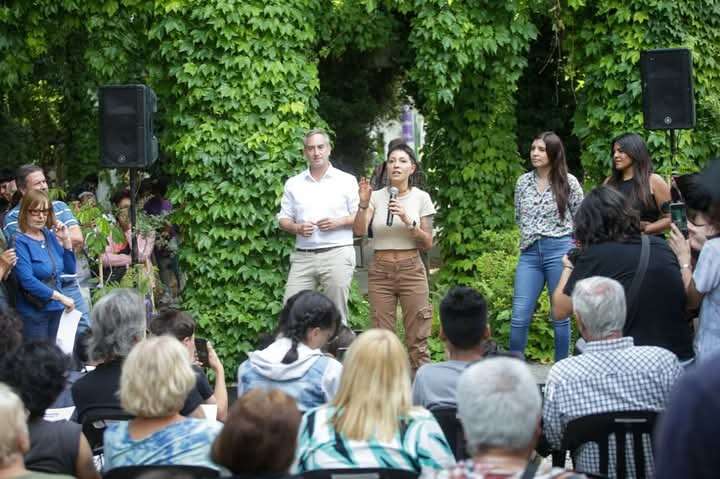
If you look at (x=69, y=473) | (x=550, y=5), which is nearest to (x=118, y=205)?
(x=550, y=5)

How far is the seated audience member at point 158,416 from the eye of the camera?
378 centimetres

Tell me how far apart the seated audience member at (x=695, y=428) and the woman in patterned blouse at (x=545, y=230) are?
5.72 meters

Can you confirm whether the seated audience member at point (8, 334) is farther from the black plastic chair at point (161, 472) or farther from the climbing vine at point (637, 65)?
the climbing vine at point (637, 65)

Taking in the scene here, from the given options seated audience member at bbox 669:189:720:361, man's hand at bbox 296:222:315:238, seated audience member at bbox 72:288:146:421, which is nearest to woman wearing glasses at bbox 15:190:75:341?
man's hand at bbox 296:222:315:238

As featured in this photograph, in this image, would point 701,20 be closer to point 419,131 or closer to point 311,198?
point 311,198

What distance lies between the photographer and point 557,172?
7.70m

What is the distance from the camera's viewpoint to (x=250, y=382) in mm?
4676

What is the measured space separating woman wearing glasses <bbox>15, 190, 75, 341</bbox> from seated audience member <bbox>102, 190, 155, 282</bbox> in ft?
6.48

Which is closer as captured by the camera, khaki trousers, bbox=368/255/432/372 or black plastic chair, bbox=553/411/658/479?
black plastic chair, bbox=553/411/658/479

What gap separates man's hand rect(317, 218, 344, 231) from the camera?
8.21 metres

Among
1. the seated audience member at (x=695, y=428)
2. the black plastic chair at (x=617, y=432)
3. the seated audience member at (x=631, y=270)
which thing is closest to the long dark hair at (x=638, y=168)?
the seated audience member at (x=631, y=270)

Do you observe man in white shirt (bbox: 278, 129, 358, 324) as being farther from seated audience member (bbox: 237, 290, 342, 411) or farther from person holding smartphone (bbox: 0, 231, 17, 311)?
seated audience member (bbox: 237, 290, 342, 411)

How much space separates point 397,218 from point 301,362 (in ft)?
11.6

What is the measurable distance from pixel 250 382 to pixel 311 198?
12.4 ft
